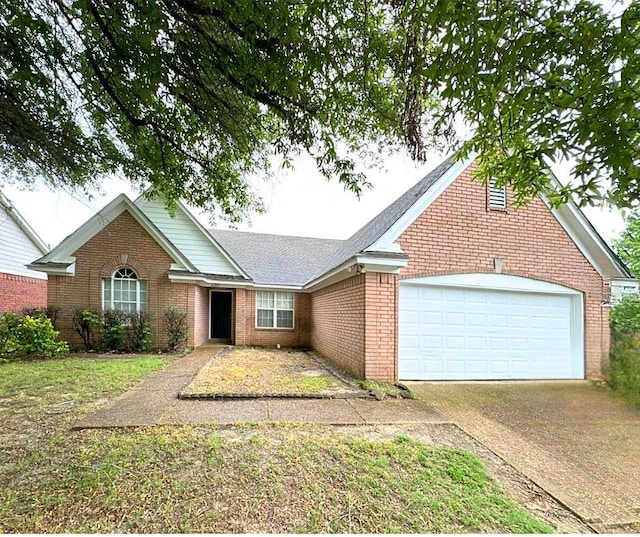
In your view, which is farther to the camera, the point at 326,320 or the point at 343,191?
the point at 326,320

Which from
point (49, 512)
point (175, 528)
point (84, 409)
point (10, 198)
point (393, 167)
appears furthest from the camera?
point (10, 198)

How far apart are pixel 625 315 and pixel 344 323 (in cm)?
673

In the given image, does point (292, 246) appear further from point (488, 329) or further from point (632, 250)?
point (632, 250)

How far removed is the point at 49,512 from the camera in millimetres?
2779

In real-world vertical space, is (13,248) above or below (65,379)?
above

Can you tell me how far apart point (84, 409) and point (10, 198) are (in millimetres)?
5450

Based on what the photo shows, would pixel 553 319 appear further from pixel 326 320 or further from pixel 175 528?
pixel 175 528

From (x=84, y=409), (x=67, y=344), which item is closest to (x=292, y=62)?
(x=84, y=409)

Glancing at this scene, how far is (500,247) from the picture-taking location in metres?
8.30

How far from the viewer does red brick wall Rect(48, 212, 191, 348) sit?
12.5 meters

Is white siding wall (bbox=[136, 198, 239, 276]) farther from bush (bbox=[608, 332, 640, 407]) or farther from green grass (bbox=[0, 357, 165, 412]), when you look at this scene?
bush (bbox=[608, 332, 640, 407])

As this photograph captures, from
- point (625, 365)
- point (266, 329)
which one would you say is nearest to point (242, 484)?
point (625, 365)

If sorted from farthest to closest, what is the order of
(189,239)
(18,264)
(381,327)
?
(18,264) < (189,239) < (381,327)

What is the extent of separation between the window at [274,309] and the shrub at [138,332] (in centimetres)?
448
